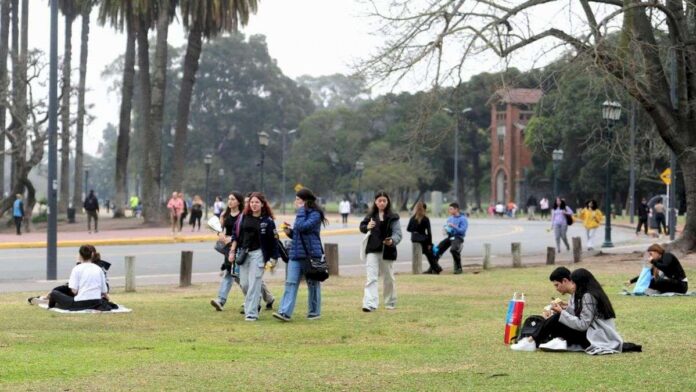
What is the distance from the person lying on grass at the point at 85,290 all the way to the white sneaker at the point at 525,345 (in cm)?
623

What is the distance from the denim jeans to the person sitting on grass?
→ 13.1ft

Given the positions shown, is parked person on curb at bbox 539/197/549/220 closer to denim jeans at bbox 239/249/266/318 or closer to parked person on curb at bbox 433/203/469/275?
parked person on curb at bbox 433/203/469/275

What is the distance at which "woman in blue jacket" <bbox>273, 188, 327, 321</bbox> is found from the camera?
14.7 metres

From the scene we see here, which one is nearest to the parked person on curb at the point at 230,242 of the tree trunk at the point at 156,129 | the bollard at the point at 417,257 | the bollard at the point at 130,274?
the bollard at the point at 130,274

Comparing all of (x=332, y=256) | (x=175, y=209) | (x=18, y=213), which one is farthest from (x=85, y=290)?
(x=18, y=213)

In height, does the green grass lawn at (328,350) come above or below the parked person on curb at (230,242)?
below

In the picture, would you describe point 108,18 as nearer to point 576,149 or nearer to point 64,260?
point 64,260

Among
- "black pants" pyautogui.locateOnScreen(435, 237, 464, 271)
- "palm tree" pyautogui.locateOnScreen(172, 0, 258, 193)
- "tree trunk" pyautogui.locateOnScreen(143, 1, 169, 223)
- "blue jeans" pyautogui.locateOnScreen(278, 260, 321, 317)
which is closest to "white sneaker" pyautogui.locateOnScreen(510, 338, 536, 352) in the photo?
"blue jeans" pyautogui.locateOnScreen(278, 260, 321, 317)

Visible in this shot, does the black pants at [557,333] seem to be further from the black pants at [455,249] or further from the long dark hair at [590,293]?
the black pants at [455,249]

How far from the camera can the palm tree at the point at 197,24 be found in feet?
155

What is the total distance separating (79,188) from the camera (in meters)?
72.2

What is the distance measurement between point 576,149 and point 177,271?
63.9m

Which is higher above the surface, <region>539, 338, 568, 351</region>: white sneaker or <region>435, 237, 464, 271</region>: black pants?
<region>435, 237, 464, 271</region>: black pants

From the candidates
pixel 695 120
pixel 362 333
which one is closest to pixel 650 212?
pixel 695 120
